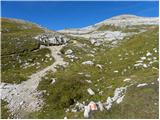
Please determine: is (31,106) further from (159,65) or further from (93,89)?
(159,65)

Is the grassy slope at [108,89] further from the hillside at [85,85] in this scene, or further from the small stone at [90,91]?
the small stone at [90,91]

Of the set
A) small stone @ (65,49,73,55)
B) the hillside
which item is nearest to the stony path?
the hillside

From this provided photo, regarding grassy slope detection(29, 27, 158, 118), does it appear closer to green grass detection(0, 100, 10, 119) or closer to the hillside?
the hillside

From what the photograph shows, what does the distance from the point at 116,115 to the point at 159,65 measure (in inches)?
Answer: 470

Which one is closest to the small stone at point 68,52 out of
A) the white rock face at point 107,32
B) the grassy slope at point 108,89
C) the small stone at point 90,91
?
the grassy slope at point 108,89

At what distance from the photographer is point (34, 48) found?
180 feet

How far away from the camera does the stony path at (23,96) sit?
2616 cm

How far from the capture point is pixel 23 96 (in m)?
29.0

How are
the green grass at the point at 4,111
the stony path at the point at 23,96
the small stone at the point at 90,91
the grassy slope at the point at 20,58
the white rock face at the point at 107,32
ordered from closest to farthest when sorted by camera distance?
the green grass at the point at 4,111 < the stony path at the point at 23,96 < the small stone at the point at 90,91 < the grassy slope at the point at 20,58 < the white rock face at the point at 107,32

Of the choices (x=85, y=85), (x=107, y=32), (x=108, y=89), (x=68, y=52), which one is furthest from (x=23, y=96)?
(x=107, y=32)

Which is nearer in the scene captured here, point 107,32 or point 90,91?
point 90,91

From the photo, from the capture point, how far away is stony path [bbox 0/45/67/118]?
85.8ft

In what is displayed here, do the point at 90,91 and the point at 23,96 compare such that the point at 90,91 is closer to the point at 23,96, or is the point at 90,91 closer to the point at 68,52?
the point at 23,96

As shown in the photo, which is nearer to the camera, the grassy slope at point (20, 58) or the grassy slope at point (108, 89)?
the grassy slope at point (108, 89)
